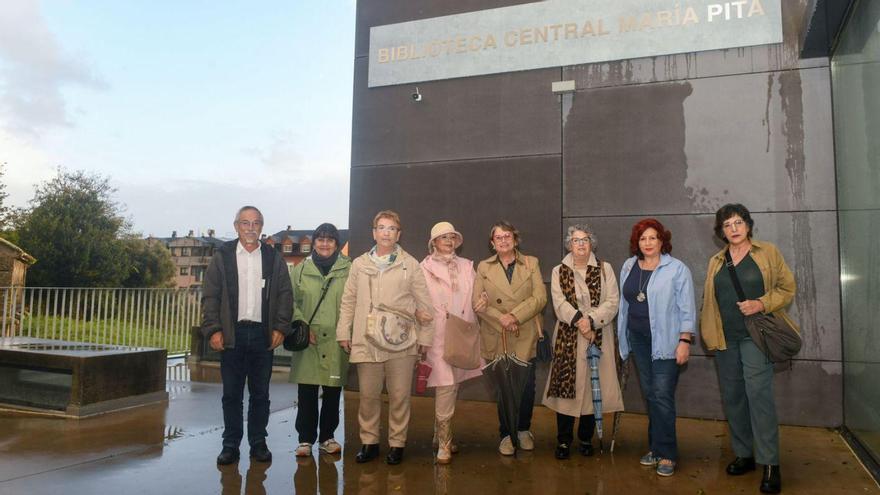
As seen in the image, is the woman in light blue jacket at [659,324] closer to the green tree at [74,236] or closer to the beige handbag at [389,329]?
the beige handbag at [389,329]

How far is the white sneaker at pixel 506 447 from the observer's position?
4.32 m

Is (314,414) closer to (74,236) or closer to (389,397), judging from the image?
(389,397)

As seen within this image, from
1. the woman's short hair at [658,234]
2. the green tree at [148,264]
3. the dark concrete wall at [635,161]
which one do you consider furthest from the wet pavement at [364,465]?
the green tree at [148,264]

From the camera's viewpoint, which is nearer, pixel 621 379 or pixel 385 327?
pixel 385 327

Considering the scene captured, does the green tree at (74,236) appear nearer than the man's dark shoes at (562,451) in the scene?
No

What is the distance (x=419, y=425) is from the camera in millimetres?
5309

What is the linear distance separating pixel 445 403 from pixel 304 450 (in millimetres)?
1088

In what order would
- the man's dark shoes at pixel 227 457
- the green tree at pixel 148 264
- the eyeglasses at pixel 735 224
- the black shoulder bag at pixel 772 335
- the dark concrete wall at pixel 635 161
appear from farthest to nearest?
the green tree at pixel 148 264, the dark concrete wall at pixel 635 161, the man's dark shoes at pixel 227 457, the eyeglasses at pixel 735 224, the black shoulder bag at pixel 772 335

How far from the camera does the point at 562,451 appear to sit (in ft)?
13.9

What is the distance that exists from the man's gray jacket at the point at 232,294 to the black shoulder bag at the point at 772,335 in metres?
3.10

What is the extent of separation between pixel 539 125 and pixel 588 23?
1.20 meters

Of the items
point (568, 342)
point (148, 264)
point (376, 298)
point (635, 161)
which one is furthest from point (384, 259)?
point (148, 264)

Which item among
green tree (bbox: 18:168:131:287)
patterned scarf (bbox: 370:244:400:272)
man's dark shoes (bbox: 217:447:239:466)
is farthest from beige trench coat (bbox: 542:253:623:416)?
green tree (bbox: 18:168:131:287)

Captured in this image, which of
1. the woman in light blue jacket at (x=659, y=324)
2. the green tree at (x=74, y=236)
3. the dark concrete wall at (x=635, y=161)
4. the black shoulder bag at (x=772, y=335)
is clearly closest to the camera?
the black shoulder bag at (x=772, y=335)
